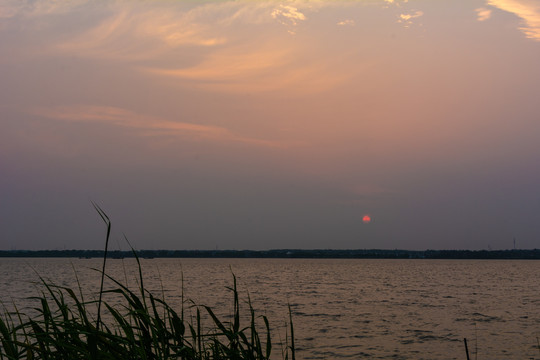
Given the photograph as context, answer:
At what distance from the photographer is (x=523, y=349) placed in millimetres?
33781

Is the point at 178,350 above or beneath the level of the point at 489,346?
above

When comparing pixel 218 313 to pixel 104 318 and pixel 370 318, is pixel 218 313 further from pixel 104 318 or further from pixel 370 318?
pixel 370 318

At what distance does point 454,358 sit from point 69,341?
2884 centimetres

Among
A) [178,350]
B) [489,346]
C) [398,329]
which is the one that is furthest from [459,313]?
[178,350]

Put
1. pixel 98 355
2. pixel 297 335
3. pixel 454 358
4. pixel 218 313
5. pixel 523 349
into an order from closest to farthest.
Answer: pixel 98 355, pixel 454 358, pixel 523 349, pixel 297 335, pixel 218 313

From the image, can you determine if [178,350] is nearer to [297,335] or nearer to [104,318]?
[297,335]

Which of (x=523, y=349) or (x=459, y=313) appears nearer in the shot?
(x=523, y=349)

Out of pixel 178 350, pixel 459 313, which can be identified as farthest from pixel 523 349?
pixel 178 350

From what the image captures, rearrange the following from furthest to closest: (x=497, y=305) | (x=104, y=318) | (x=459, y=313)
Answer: (x=497, y=305) → (x=459, y=313) → (x=104, y=318)

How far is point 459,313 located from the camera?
55969mm

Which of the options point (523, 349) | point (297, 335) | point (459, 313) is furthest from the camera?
point (459, 313)

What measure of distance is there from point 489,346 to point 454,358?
5931mm

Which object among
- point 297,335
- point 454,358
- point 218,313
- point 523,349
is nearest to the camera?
point 454,358

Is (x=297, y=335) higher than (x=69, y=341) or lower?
lower
